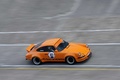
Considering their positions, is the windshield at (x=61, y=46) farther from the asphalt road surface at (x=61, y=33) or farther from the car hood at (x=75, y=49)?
the asphalt road surface at (x=61, y=33)

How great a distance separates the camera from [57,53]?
752 inches

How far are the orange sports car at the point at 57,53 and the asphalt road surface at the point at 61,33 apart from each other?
350 mm

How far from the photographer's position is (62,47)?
63.9ft

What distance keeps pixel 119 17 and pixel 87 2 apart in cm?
461

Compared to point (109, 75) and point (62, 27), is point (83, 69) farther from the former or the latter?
point (62, 27)

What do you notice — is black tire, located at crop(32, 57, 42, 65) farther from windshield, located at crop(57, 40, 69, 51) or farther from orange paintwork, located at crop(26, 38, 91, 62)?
windshield, located at crop(57, 40, 69, 51)

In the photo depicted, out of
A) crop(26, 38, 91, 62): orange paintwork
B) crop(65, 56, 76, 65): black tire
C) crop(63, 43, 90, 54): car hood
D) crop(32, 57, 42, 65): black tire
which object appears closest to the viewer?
crop(26, 38, 91, 62): orange paintwork

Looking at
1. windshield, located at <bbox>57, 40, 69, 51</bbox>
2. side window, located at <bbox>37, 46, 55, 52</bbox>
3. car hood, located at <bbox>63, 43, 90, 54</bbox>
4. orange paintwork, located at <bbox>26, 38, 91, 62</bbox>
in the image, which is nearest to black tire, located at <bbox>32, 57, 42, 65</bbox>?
orange paintwork, located at <bbox>26, 38, 91, 62</bbox>

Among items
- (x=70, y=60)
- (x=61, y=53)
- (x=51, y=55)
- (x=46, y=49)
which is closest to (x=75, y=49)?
A: (x=70, y=60)

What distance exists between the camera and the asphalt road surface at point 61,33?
59.2 feet

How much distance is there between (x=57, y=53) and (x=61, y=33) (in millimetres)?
5587

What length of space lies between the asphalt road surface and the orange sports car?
350 millimetres

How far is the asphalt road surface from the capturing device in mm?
18047

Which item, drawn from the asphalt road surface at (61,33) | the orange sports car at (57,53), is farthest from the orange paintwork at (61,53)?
the asphalt road surface at (61,33)
